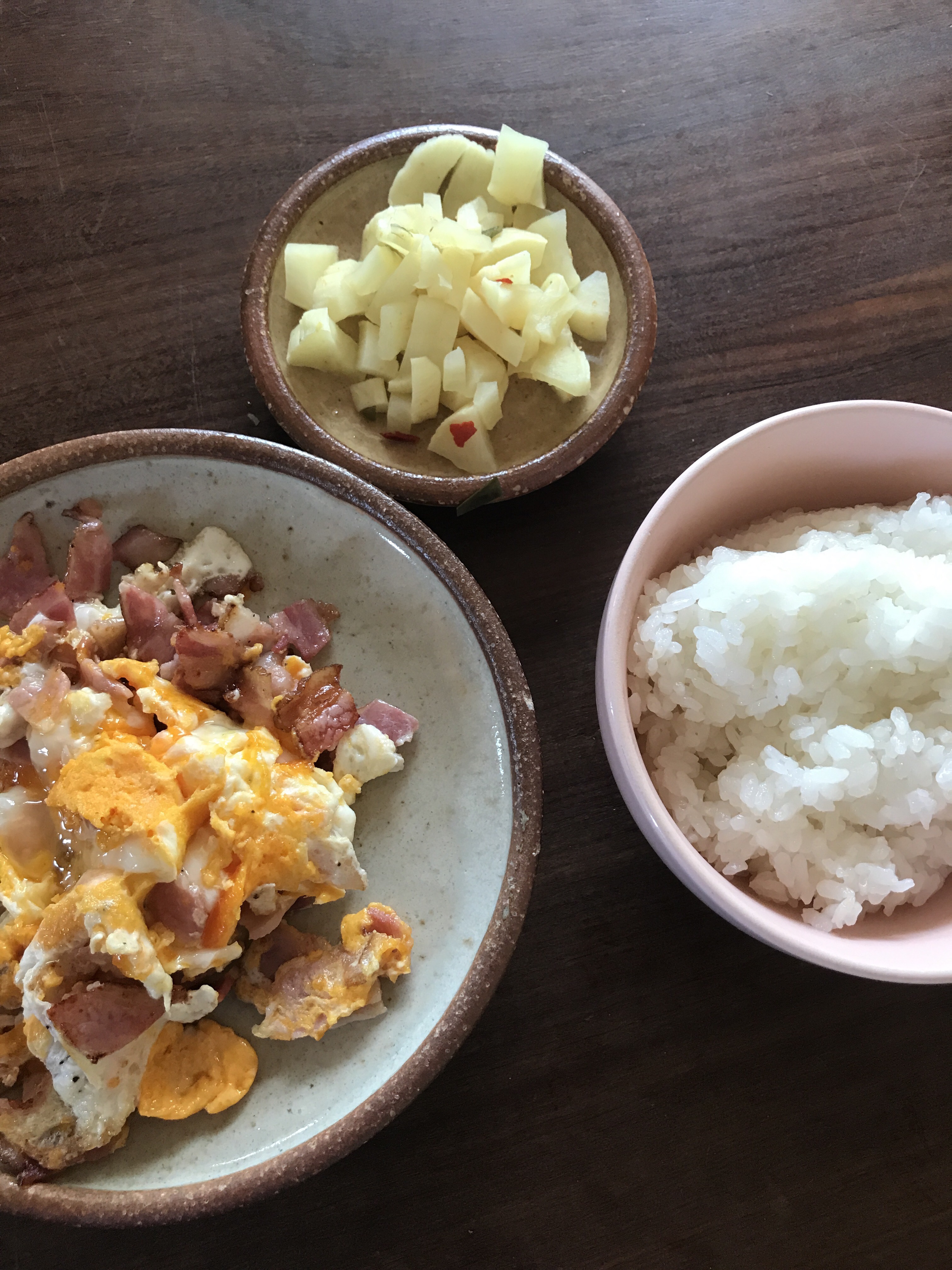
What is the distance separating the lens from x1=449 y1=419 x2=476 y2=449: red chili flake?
151 centimetres

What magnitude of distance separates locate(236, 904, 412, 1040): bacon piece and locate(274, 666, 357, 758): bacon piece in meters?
0.27

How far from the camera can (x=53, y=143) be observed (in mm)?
1681

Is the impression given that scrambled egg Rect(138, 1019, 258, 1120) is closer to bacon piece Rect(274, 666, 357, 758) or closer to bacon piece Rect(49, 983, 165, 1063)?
bacon piece Rect(49, 983, 165, 1063)

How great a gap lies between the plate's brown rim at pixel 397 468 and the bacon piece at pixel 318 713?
0.35 metres

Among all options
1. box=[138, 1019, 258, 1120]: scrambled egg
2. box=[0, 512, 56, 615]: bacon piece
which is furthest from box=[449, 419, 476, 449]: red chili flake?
box=[138, 1019, 258, 1120]: scrambled egg

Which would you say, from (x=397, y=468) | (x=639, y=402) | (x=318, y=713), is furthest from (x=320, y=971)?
(x=639, y=402)

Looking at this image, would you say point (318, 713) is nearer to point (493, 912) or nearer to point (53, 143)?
point (493, 912)

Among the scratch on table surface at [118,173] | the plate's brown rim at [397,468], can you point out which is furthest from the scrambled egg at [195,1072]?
the scratch on table surface at [118,173]

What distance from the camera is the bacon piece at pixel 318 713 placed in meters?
1.35

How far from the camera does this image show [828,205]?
5.93 feet

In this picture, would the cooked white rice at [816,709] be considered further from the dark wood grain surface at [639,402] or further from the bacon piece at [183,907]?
the bacon piece at [183,907]

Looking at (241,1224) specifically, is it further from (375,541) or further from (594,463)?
(594,463)

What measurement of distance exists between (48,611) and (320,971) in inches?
27.6

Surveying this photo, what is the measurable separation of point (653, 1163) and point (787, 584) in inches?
40.0
